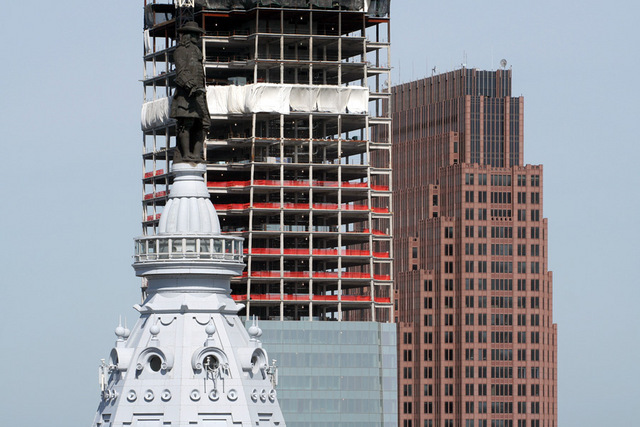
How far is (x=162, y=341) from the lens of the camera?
7119cm

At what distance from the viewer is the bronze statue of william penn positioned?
73312 millimetres

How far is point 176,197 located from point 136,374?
7856 mm

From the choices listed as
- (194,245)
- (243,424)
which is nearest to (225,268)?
(194,245)

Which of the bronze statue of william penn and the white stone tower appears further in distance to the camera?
the bronze statue of william penn

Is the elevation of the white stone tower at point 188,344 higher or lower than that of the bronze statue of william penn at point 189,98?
lower

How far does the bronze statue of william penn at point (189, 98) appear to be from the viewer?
73312 mm

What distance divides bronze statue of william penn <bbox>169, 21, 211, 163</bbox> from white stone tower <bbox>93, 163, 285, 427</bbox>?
1189 millimetres

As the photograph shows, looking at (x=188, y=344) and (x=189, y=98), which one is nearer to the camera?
(x=188, y=344)

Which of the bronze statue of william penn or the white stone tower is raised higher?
the bronze statue of william penn

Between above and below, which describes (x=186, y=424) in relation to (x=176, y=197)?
below

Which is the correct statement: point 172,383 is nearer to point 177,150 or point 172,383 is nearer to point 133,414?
point 133,414

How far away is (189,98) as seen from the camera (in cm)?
7350

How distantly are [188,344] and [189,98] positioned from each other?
1069cm

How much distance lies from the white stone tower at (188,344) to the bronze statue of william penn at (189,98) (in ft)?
3.90
